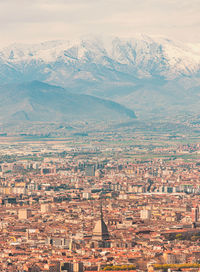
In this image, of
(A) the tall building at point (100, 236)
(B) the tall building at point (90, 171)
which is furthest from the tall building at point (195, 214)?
(B) the tall building at point (90, 171)

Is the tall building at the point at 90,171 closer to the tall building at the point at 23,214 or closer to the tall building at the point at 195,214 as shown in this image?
the tall building at the point at 23,214

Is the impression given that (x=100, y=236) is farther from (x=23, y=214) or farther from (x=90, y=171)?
(x=90, y=171)

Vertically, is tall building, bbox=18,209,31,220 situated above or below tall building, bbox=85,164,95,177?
below

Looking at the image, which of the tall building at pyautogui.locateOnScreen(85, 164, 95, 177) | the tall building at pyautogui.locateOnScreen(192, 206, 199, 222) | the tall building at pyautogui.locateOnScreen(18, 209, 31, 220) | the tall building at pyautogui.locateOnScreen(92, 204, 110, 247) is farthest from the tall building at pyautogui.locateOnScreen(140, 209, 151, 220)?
the tall building at pyautogui.locateOnScreen(85, 164, 95, 177)

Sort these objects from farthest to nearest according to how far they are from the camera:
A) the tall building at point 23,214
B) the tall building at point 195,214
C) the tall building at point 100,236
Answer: the tall building at point 23,214
the tall building at point 195,214
the tall building at point 100,236

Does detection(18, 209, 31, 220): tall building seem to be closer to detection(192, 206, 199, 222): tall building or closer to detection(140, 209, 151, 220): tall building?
detection(140, 209, 151, 220): tall building

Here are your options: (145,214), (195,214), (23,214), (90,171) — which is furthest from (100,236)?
(90,171)

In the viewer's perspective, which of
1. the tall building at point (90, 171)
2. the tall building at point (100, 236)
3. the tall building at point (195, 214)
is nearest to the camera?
the tall building at point (100, 236)

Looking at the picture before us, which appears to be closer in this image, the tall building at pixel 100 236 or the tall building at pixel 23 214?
the tall building at pixel 100 236

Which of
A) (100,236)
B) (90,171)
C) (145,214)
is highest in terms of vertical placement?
(90,171)

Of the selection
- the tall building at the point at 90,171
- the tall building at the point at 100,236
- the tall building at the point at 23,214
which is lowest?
the tall building at the point at 100,236

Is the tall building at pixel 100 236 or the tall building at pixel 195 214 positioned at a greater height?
the tall building at pixel 195 214

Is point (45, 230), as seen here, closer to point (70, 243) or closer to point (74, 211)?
point (70, 243)
